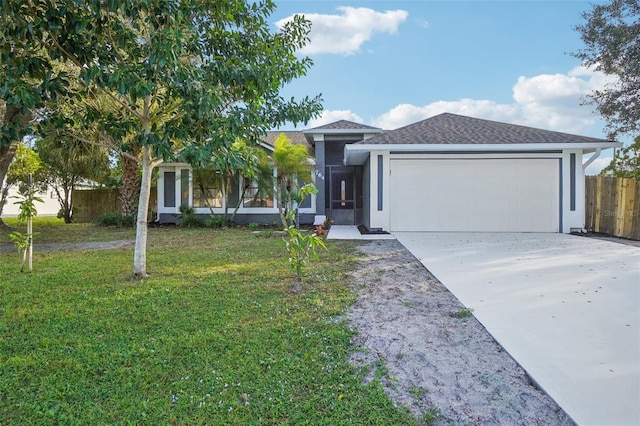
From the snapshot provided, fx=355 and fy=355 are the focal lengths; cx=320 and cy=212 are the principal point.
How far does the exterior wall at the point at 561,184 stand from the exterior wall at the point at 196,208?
433cm

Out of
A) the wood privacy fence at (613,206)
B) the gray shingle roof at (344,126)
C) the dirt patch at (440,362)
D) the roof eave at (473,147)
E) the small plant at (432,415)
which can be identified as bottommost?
the small plant at (432,415)

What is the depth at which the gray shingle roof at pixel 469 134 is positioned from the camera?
10.7 metres

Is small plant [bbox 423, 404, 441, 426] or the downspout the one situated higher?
the downspout

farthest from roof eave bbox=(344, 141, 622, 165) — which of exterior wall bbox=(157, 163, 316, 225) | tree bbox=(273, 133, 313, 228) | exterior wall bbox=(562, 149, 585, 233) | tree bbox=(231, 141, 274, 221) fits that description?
exterior wall bbox=(157, 163, 316, 225)

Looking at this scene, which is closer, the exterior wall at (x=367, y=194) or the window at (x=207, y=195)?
the exterior wall at (x=367, y=194)

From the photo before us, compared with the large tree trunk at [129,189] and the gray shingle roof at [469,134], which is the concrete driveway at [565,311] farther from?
the large tree trunk at [129,189]

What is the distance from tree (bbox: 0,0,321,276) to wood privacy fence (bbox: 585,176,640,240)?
32.6 ft

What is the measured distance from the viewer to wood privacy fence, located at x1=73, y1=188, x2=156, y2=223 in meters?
19.9

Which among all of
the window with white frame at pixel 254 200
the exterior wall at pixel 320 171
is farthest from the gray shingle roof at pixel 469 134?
the window with white frame at pixel 254 200

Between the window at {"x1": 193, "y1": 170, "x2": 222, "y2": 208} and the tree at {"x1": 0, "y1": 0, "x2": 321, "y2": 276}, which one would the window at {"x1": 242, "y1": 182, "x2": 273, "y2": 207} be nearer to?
the window at {"x1": 193, "y1": 170, "x2": 222, "y2": 208}

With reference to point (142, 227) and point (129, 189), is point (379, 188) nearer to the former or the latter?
point (142, 227)

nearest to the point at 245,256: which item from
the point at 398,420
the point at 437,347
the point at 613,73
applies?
the point at 437,347

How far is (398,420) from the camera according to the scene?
2.18m

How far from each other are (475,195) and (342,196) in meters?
5.82
